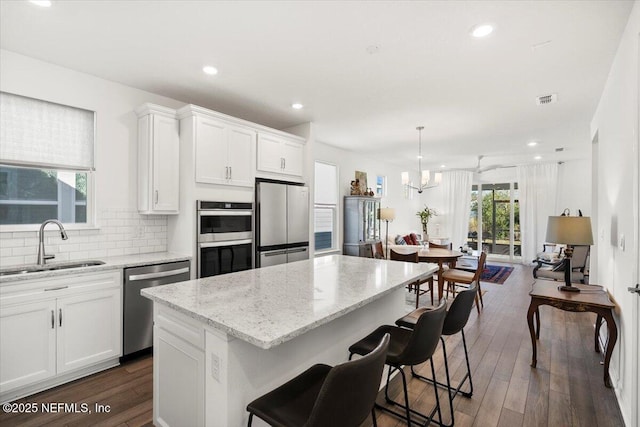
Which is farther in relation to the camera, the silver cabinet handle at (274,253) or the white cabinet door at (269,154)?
the white cabinet door at (269,154)

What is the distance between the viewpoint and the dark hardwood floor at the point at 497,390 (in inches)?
84.7

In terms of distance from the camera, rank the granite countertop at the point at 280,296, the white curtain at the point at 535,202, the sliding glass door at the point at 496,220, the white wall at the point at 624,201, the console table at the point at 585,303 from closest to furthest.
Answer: the granite countertop at the point at 280,296 < the white wall at the point at 624,201 < the console table at the point at 585,303 < the white curtain at the point at 535,202 < the sliding glass door at the point at 496,220

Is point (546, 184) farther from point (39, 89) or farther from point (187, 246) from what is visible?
point (39, 89)

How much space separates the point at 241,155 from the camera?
389cm

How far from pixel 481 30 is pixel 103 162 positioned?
3647 millimetres

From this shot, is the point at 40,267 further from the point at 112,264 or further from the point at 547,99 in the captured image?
the point at 547,99

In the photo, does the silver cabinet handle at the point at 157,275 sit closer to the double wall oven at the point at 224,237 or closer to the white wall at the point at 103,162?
the double wall oven at the point at 224,237

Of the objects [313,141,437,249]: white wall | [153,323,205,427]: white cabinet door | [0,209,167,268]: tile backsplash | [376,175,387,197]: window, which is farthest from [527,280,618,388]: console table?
[376,175,387,197]: window

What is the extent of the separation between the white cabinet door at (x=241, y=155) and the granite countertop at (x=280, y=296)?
1.62m

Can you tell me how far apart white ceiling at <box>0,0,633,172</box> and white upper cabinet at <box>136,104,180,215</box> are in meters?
0.36

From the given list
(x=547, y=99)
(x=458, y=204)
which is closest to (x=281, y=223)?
(x=547, y=99)

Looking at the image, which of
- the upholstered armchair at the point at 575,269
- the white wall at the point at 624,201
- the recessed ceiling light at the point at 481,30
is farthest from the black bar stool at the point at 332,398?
the upholstered armchair at the point at 575,269

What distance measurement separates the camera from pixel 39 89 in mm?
2854

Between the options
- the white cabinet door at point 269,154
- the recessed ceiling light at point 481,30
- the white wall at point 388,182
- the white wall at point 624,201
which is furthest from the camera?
the white wall at point 388,182
